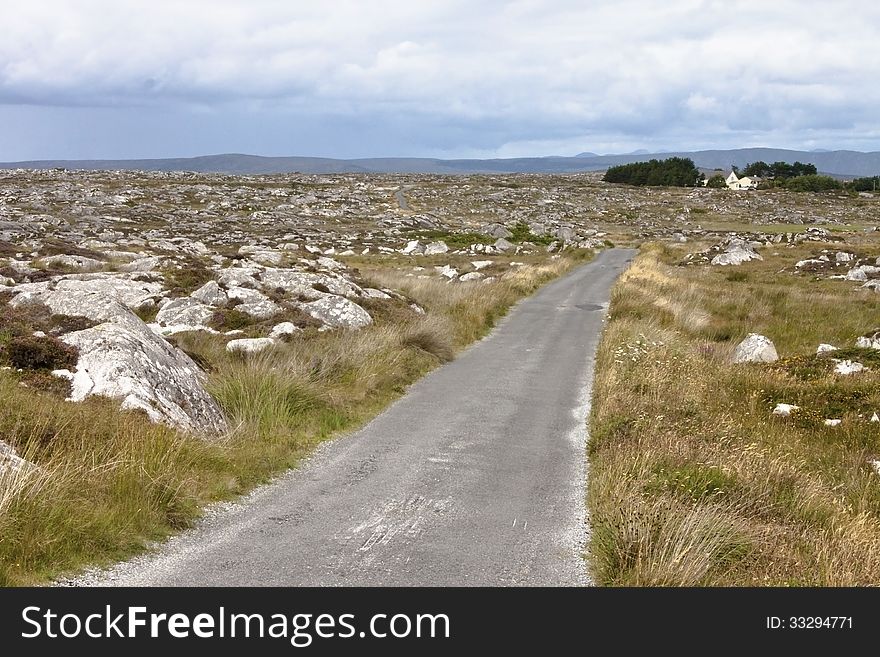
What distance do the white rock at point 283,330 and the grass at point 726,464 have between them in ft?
27.4

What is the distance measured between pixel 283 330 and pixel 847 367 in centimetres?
1510

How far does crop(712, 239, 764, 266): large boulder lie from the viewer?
178ft

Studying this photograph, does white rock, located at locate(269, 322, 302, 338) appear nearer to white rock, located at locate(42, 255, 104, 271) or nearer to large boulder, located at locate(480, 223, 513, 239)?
white rock, located at locate(42, 255, 104, 271)

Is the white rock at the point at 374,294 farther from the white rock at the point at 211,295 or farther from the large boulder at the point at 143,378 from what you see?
the large boulder at the point at 143,378

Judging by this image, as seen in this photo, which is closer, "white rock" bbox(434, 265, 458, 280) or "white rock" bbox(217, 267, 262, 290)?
"white rock" bbox(217, 267, 262, 290)

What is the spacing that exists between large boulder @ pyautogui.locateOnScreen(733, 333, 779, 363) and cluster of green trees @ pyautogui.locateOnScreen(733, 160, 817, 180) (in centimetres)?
16845

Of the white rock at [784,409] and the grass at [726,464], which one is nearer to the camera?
the grass at [726,464]

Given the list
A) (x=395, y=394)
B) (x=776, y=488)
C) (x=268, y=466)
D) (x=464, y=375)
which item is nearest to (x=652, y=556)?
(x=776, y=488)

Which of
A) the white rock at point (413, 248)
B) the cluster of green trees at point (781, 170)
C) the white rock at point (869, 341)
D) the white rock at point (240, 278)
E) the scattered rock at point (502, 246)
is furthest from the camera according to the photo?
the cluster of green trees at point (781, 170)

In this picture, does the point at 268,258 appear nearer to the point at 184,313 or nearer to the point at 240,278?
the point at 240,278

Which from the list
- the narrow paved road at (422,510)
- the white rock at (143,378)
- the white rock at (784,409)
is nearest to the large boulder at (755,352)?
the white rock at (784,409)

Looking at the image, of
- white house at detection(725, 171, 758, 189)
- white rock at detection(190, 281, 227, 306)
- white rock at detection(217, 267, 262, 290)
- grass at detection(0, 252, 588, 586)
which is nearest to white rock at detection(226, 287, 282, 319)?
white rock at detection(190, 281, 227, 306)

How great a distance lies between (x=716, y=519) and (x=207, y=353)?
41.4 feet

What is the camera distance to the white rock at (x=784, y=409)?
15.1 metres
